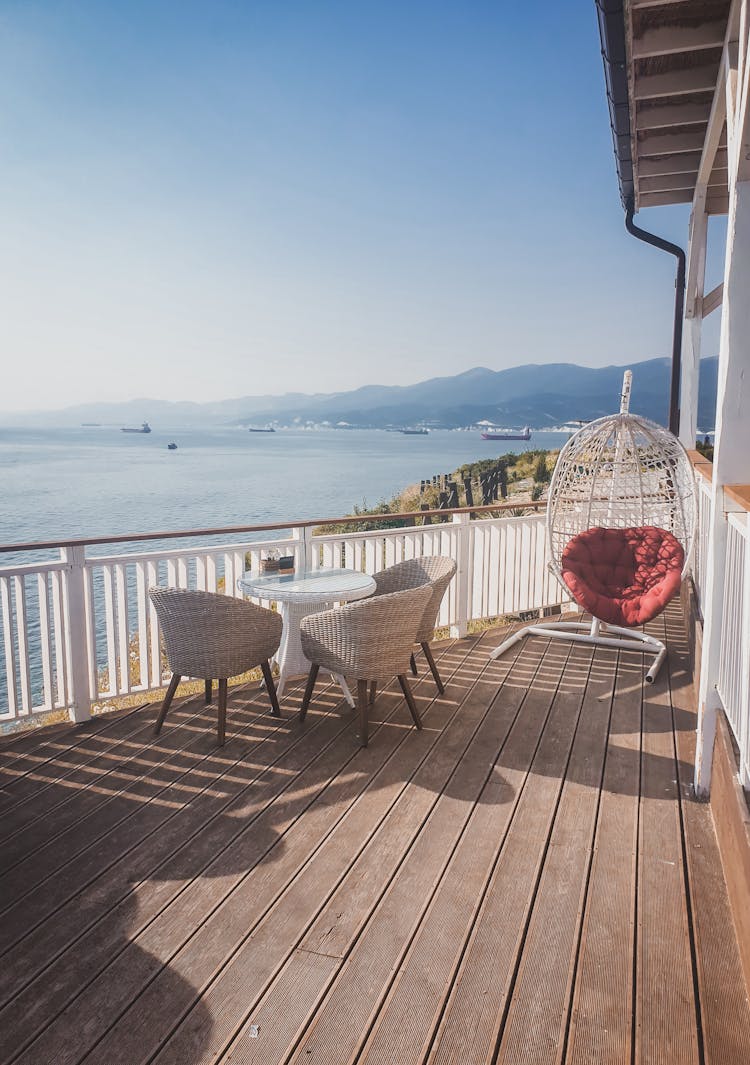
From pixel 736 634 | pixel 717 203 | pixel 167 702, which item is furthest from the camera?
pixel 717 203

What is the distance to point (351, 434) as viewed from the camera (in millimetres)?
57844

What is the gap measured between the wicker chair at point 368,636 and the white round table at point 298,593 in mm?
317

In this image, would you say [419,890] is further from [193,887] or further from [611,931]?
[193,887]

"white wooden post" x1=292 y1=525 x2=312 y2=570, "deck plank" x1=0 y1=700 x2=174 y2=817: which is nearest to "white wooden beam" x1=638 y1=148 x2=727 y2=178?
"white wooden post" x1=292 y1=525 x2=312 y2=570

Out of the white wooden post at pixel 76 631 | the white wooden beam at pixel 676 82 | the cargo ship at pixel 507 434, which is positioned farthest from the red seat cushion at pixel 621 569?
the cargo ship at pixel 507 434

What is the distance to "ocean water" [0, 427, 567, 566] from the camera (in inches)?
1404

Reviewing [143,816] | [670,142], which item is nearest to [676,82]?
[670,142]

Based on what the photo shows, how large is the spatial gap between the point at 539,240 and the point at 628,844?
107 feet

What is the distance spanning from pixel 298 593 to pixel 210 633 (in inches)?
21.2

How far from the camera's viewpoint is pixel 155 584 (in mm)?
3846

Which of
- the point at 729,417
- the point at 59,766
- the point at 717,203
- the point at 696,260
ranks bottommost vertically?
the point at 59,766

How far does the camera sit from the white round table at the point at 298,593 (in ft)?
12.0

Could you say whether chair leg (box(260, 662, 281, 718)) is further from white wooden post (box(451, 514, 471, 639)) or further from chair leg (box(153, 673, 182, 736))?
white wooden post (box(451, 514, 471, 639))

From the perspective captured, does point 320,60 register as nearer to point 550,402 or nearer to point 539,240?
point 539,240
